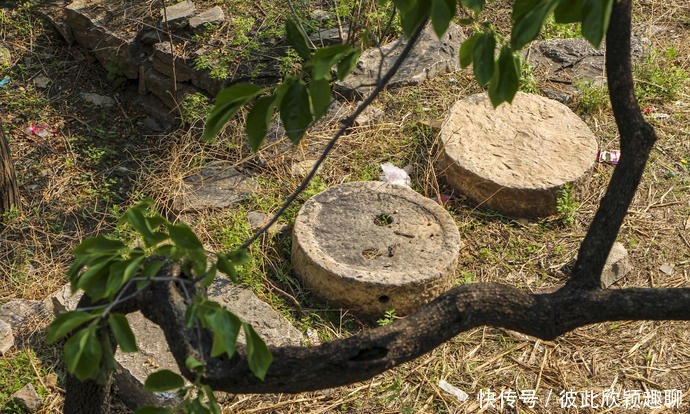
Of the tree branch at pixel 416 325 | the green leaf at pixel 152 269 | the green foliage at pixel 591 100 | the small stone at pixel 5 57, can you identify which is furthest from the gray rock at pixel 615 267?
the small stone at pixel 5 57

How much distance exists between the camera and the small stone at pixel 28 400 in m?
3.50

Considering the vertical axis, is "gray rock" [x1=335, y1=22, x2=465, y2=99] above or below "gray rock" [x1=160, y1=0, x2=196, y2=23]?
below

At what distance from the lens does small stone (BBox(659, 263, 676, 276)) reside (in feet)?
14.5

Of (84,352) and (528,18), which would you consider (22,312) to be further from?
(528,18)

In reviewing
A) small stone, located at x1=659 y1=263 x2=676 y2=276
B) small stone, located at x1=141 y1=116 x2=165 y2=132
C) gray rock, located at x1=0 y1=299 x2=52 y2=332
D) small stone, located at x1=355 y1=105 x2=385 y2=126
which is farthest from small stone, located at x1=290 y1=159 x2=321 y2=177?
small stone, located at x1=659 y1=263 x2=676 y2=276

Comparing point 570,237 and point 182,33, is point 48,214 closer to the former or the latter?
point 182,33

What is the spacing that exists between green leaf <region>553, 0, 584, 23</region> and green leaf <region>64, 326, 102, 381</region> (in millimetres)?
1043

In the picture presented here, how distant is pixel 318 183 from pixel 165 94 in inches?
55.5

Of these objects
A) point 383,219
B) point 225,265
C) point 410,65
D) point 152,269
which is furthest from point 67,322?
point 410,65

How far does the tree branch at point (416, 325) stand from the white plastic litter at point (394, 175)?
239 cm

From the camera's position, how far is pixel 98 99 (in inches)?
222

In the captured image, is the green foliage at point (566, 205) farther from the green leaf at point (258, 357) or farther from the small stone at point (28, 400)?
the green leaf at point (258, 357)

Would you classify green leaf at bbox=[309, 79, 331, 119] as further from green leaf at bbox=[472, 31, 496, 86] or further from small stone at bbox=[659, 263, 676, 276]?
small stone at bbox=[659, 263, 676, 276]

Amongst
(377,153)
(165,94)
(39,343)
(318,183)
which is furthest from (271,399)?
(165,94)
